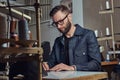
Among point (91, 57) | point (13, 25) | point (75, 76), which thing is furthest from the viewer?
point (91, 57)

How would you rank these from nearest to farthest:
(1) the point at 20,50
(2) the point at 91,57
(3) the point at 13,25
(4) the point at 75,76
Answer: (1) the point at 20,50 < (4) the point at 75,76 < (3) the point at 13,25 < (2) the point at 91,57

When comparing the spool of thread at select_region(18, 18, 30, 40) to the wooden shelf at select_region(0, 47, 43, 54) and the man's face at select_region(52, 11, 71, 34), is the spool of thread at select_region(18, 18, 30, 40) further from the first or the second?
the man's face at select_region(52, 11, 71, 34)

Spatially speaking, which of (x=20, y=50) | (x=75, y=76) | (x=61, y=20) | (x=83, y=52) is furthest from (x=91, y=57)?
(x=20, y=50)

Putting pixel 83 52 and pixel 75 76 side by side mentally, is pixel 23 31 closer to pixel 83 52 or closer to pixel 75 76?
pixel 75 76

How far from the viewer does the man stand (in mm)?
2164

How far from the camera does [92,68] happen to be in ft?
6.89

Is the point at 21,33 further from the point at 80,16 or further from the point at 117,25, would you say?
the point at 117,25

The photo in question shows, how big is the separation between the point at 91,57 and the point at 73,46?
0.18 m

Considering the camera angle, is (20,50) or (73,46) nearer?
(20,50)

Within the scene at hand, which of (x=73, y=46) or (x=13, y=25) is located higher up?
(x=13, y=25)

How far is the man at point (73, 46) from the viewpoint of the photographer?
2.16 metres

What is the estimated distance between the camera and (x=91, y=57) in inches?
85.0

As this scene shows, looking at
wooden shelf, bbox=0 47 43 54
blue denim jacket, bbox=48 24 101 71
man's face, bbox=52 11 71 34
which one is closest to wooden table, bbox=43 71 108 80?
wooden shelf, bbox=0 47 43 54

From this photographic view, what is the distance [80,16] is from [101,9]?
48 centimetres
